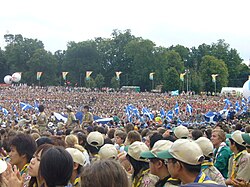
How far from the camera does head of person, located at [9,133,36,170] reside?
211 inches

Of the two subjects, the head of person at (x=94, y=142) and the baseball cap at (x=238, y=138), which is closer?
the baseball cap at (x=238, y=138)

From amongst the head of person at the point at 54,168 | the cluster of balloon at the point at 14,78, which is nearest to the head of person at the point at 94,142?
the head of person at the point at 54,168

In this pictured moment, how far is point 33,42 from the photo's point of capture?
11250 centimetres

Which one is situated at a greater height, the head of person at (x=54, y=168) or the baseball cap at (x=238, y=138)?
the head of person at (x=54, y=168)

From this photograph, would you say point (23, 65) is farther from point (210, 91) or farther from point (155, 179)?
point (155, 179)

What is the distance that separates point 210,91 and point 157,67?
38.3ft

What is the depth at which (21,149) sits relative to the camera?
17.6ft

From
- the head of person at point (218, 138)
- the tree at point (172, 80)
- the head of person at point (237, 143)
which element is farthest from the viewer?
the tree at point (172, 80)

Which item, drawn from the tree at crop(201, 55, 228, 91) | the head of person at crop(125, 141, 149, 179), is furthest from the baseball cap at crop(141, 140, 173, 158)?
the tree at crop(201, 55, 228, 91)

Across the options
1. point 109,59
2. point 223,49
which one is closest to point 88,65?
point 109,59

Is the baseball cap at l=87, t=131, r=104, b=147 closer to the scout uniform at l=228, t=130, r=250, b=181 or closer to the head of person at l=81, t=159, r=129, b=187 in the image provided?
the scout uniform at l=228, t=130, r=250, b=181

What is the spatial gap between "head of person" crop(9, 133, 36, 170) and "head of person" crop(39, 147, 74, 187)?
1560mm

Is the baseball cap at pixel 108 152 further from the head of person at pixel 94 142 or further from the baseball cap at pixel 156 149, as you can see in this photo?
the baseball cap at pixel 156 149

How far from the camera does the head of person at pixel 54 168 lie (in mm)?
3807
